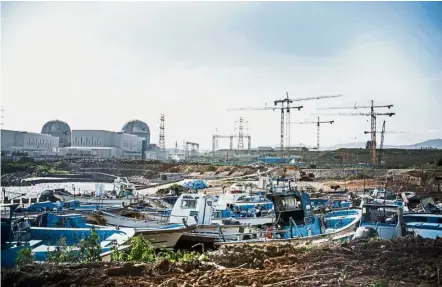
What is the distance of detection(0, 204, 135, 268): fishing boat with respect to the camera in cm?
568

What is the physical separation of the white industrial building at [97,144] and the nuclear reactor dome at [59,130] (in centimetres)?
249

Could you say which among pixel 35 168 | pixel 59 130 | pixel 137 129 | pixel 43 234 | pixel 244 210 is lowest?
pixel 244 210

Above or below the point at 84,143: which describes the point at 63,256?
below

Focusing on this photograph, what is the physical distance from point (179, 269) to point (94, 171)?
3661cm

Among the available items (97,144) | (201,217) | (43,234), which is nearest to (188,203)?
(201,217)

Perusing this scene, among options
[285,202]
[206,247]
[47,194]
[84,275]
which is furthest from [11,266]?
[47,194]

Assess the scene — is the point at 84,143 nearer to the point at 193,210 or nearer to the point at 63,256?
the point at 193,210

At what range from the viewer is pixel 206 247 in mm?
9586

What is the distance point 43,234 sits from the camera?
7914 mm

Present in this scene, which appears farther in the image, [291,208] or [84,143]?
[84,143]

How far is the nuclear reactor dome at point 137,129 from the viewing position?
196 ft

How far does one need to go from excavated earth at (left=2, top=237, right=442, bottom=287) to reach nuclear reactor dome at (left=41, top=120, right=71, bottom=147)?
4773 cm

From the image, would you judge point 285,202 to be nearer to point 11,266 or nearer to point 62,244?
point 62,244

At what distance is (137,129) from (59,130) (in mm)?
11941
